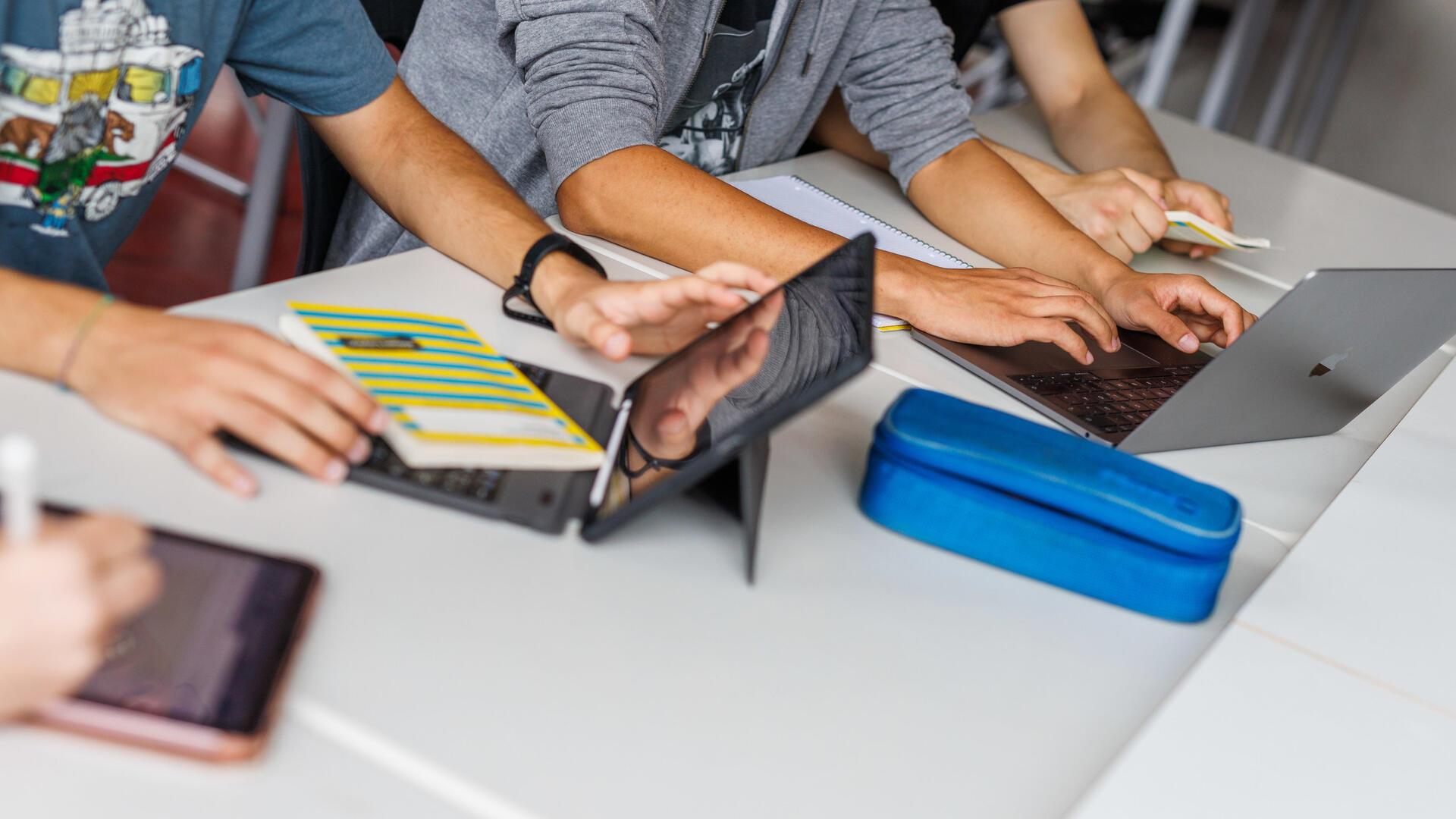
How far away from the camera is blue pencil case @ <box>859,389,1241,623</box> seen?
773 millimetres

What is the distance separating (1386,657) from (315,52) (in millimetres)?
989

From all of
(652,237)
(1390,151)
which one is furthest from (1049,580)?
(1390,151)

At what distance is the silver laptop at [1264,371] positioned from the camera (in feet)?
3.14

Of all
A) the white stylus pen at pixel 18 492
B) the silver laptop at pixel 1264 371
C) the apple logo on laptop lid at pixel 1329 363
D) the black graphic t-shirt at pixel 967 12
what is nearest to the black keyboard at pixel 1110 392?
the silver laptop at pixel 1264 371

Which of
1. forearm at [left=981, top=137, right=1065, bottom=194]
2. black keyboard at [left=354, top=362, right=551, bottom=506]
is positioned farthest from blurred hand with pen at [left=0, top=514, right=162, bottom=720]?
forearm at [left=981, top=137, right=1065, bottom=194]

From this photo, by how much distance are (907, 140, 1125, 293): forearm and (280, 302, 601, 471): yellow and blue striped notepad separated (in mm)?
767

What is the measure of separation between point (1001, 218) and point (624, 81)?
0.51 m

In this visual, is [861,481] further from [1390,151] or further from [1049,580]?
[1390,151]

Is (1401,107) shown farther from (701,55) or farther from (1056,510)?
(1056,510)

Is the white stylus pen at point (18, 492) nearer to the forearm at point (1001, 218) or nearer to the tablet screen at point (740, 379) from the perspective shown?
the tablet screen at point (740, 379)

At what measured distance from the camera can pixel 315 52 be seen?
111cm

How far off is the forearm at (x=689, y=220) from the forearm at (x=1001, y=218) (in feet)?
0.96

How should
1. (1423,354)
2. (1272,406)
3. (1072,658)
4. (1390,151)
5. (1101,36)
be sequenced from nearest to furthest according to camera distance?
(1072,658) < (1272,406) < (1423,354) < (1390,151) < (1101,36)

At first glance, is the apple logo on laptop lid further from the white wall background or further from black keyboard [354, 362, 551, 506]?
the white wall background
